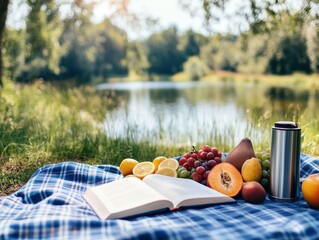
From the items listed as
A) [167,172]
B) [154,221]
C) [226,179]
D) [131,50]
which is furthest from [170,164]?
[131,50]

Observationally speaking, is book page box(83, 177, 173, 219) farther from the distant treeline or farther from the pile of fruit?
the distant treeline

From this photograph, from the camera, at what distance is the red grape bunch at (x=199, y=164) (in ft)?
8.06

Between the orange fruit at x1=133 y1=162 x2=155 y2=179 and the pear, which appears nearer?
the pear

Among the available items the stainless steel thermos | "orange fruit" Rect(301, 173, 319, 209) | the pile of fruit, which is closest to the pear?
the pile of fruit

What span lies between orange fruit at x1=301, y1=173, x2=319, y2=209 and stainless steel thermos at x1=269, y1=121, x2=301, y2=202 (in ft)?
0.27

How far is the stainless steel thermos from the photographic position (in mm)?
2188

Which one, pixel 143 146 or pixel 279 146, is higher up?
pixel 279 146

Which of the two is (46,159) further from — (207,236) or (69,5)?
(69,5)

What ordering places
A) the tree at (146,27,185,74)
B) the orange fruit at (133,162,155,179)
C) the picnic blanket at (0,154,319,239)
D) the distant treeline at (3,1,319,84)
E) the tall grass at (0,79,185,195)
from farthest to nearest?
the tree at (146,27,185,74) < the distant treeline at (3,1,319,84) < the tall grass at (0,79,185,195) < the orange fruit at (133,162,155,179) < the picnic blanket at (0,154,319,239)

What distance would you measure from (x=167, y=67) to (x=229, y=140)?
35950mm

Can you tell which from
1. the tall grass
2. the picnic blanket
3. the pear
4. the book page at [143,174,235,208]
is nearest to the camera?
the picnic blanket

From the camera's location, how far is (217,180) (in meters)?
2.31

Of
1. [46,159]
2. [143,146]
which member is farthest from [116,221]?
[143,146]

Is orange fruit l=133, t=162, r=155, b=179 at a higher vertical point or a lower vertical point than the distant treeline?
lower
